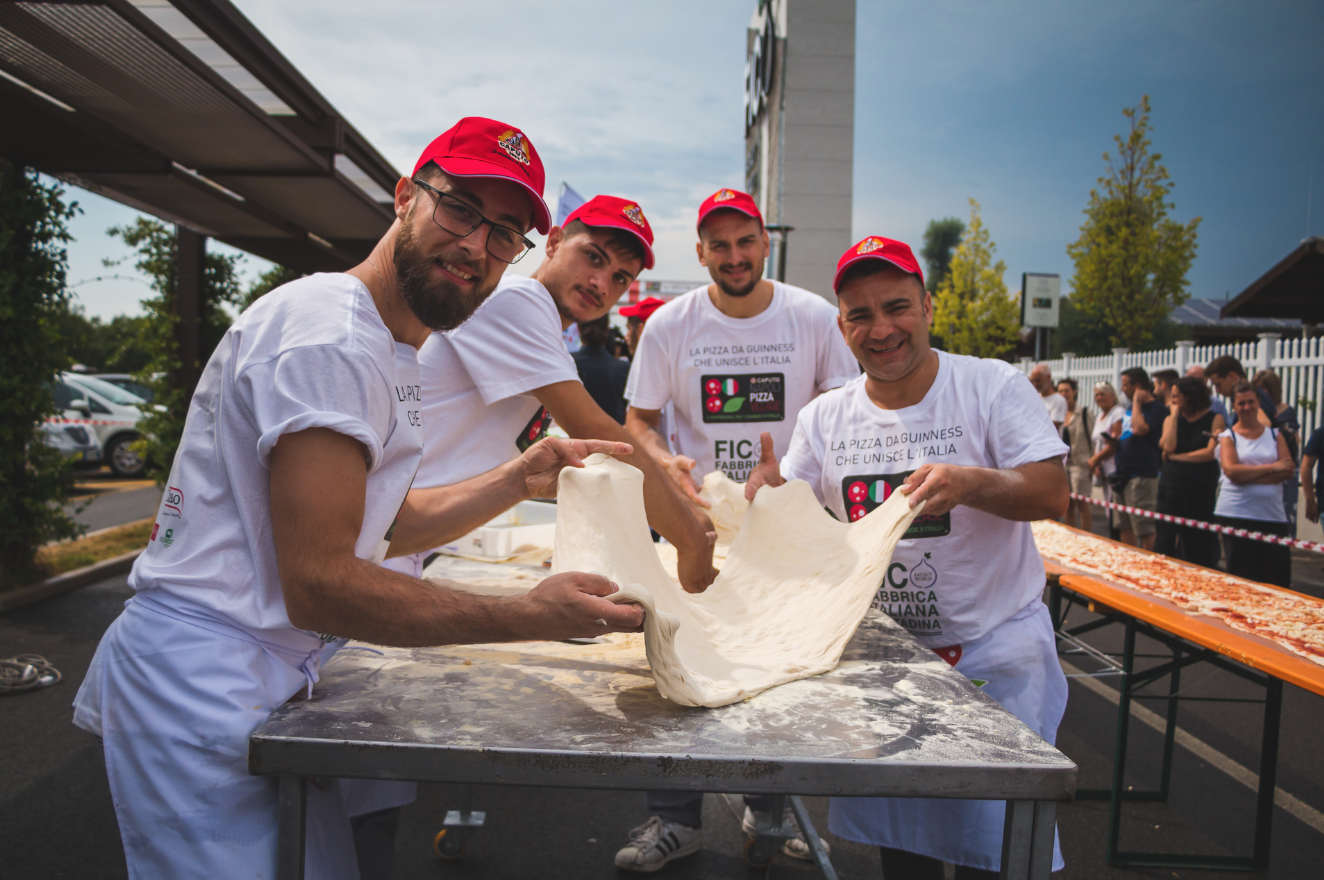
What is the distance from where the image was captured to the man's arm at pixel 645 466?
2027mm

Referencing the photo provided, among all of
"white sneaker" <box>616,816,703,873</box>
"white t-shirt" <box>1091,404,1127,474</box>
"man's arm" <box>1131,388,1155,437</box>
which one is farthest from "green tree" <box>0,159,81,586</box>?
"white t-shirt" <box>1091,404,1127,474</box>

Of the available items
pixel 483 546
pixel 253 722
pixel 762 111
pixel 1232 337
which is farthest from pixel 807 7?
pixel 253 722

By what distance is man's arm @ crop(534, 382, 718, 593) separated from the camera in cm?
203

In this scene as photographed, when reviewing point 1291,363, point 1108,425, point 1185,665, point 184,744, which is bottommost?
point 1185,665

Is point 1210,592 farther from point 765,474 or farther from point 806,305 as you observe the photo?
point 765,474

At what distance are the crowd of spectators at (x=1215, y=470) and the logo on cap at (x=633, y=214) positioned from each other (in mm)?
4875

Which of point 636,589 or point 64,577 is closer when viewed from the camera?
point 636,589

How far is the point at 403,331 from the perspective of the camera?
150 cm

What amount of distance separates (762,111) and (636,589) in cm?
2736

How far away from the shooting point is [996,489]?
5.85 ft

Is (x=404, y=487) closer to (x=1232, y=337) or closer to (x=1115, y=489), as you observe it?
(x=1115, y=489)

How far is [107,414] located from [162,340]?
710 cm

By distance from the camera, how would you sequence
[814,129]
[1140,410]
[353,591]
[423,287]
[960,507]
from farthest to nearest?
→ [814,129]
[1140,410]
[960,507]
[423,287]
[353,591]

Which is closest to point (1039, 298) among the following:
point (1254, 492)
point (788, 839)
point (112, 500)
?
point (1254, 492)
